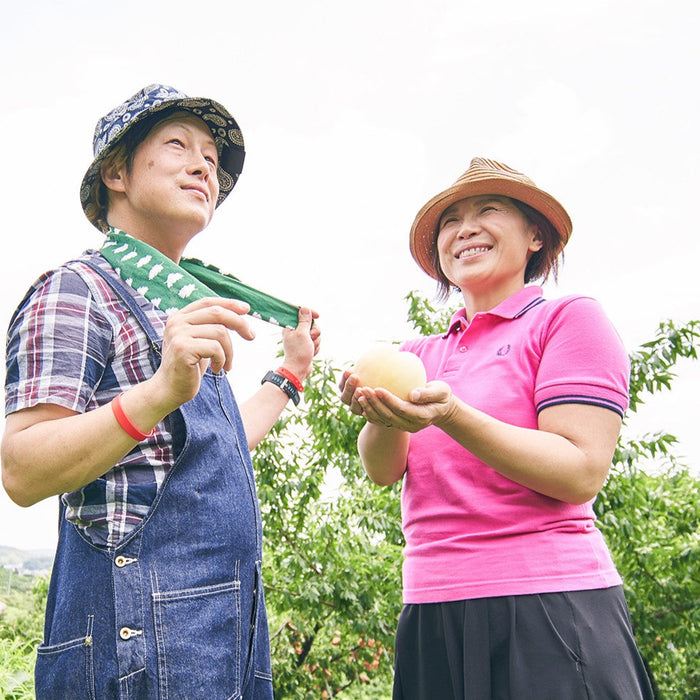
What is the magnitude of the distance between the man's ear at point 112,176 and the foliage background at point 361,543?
10.0ft

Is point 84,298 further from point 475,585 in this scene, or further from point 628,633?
point 628,633

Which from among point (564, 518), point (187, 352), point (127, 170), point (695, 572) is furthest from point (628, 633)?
point (695, 572)

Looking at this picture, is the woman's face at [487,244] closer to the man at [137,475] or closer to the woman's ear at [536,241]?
the woman's ear at [536,241]

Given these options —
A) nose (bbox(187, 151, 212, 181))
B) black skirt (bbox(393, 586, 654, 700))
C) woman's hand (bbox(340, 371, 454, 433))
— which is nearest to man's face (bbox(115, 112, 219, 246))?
nose (bbox(187, 151, 212, 181))

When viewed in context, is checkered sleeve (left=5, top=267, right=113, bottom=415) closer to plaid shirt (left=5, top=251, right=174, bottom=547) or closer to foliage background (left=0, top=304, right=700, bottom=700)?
plaid shirt (left=5, top=251, right=174, bottom=547)

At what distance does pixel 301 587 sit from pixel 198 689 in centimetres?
376

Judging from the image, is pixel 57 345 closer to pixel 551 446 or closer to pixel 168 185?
pixel 168 185

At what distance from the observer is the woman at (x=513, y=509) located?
5.86 feet

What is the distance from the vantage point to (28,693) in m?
4.54

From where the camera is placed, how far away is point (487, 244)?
2.37 metres

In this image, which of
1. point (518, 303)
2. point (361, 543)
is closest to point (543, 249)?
point (518, 303)

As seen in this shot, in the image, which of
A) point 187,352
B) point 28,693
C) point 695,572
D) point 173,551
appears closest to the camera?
point 187,352

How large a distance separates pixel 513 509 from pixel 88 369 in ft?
3.67

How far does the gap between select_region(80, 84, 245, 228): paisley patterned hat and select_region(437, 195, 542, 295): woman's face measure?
0.79 meters
